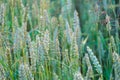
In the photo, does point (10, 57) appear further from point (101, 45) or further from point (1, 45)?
point (101, 45)

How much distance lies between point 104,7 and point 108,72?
56 cm

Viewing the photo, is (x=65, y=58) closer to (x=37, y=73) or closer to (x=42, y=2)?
(x=37, y=73)

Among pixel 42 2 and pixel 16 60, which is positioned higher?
pixel 42 2

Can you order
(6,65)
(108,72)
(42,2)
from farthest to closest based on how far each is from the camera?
(42,2), (108,72), (6,65)

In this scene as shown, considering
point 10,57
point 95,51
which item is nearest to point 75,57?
point 10,57

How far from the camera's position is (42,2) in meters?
2.26

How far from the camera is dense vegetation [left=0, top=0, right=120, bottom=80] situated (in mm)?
1602

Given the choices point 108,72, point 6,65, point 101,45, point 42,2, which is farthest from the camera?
point 42,2

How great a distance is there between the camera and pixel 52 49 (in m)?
1.76

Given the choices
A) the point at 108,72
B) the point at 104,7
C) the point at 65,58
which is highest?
the point at 104,7

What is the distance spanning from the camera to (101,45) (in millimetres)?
2010

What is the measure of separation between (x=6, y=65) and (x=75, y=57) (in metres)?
0.33

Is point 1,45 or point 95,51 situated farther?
point 95,51

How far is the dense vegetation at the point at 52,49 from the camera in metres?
1.60
